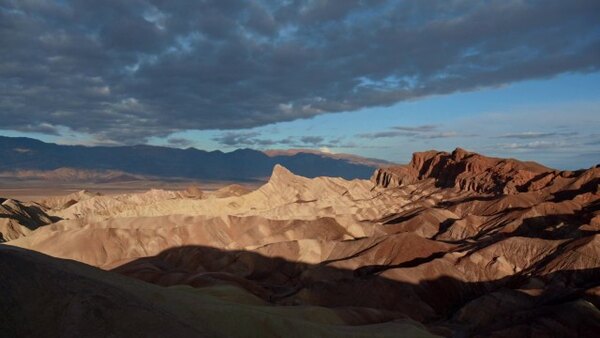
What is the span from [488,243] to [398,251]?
981 cm

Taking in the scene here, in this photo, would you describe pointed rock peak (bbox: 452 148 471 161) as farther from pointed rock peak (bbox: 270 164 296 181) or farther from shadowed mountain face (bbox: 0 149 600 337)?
pointed rock peak (bbox: 270 164 296 181)

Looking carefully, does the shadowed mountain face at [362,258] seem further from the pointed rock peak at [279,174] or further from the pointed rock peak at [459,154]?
the pointed rock peak at [459,154]

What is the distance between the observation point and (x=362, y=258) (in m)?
56.0

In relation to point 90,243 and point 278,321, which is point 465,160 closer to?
point 90,243

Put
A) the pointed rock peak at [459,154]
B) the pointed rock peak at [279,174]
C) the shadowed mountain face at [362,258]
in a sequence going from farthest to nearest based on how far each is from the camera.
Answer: the pointed rock peak at [459,154] → the pointed rock peak at [279,174] → the shadowed mountain face at [362,258]

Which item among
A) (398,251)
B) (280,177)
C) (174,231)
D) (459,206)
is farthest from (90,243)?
(459,206)

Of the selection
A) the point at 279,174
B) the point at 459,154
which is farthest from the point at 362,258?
the point at 459,154

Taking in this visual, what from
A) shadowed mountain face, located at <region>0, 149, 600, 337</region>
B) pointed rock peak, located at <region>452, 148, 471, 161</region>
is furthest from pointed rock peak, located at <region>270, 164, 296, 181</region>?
pointed rock peak, located at <region>452, 148, 471, 161</region>

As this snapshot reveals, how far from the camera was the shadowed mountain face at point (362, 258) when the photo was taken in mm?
29969

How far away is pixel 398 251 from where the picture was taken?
56.6m

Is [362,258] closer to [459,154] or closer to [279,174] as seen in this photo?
[279,174]

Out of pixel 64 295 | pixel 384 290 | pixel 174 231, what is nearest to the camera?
pixel 64 295

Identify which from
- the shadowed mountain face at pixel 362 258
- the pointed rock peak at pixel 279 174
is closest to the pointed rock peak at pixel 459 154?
→ the shadowed mountain face at pixel 362 258

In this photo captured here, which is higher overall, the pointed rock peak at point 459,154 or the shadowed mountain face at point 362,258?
the pointed rock peak at point 459,154
